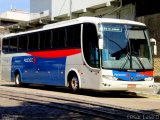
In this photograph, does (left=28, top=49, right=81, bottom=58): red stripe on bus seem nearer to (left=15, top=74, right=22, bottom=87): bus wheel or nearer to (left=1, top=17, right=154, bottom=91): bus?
(left=1, top=17, right=154, bottom=91): bus

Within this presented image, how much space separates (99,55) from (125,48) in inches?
43.2

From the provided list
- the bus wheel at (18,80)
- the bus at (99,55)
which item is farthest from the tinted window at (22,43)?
the bus at (99,55)

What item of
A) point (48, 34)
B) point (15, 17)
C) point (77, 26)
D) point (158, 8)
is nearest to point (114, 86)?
point (77, 26)

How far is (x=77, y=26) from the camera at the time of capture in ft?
67.7

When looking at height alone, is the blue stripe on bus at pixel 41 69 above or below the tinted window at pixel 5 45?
below

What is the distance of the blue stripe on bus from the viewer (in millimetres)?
22111

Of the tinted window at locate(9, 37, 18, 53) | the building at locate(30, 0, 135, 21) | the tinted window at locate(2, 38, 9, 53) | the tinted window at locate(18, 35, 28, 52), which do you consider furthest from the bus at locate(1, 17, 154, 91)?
the building at locate(30, 0, 135, 21)

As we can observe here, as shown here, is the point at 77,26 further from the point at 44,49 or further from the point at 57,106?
the point at 57,106

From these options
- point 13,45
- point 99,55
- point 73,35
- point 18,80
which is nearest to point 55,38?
point 73,35

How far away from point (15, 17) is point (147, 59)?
39.5 m

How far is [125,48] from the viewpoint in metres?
19.1

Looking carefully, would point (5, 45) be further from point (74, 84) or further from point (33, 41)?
point (74, 84)

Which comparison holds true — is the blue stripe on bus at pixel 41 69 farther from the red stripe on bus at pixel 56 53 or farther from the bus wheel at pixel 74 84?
the bus wheel at pixel 74 84

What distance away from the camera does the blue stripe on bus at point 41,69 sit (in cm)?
2211
